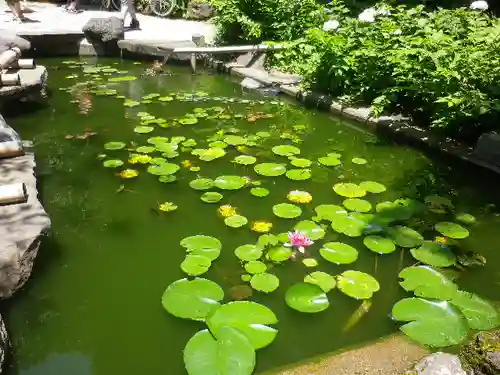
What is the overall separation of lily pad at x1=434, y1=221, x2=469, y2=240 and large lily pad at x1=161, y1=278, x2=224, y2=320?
4.82 ft

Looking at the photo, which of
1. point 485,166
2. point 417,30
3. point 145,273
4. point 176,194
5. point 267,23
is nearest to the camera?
point 145,273

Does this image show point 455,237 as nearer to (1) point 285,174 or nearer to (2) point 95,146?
(1) point 285,174

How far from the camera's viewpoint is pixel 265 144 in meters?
4.29

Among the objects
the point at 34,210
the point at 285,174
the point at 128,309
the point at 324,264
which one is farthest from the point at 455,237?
the point at 34,210

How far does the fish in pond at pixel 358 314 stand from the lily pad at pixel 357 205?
35.8 inches

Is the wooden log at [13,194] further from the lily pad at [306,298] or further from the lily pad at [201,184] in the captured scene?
the lily pad at [306,298]

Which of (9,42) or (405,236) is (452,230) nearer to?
(405,236)

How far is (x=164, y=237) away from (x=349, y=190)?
138cm

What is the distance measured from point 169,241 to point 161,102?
304 centimetres

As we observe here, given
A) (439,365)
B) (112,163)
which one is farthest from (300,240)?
(112,163)

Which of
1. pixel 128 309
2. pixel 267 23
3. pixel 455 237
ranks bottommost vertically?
pixel 128 309

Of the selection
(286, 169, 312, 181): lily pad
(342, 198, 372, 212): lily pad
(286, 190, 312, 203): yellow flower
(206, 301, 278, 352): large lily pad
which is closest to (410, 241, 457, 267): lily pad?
(342, 198, 372, 212): lily pad

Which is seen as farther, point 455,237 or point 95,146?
point 95,146

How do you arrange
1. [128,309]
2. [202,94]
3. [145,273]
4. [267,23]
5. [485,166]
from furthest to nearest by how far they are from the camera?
[267,23]
[202,94]
[485,166]
[145,273]
[128,309]
